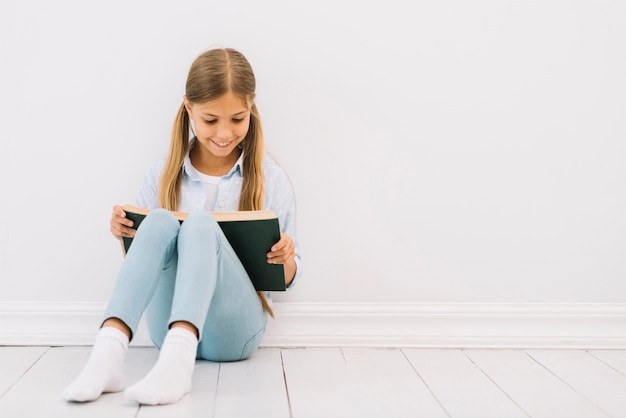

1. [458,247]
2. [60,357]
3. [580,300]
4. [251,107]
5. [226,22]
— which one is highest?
[226,22]

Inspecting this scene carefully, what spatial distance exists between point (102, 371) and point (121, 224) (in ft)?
1.23

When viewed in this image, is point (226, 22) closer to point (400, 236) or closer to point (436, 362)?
point (400, 236)

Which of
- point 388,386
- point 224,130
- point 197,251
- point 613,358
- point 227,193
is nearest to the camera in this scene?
point 197,251

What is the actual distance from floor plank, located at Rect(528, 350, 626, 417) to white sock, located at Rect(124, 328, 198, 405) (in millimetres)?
797

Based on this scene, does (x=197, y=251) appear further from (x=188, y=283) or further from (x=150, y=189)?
(x=150, y=189)

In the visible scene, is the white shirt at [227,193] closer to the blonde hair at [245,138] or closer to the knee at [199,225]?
the blonde hair at [245,138]

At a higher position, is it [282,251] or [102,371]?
[282,251]

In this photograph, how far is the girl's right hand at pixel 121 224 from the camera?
1.66 meters

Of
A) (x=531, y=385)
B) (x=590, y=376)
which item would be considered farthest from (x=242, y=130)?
(x=590, y=376)

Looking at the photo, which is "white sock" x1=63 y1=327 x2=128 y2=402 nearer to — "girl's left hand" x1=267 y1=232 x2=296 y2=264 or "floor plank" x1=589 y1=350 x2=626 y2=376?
"girl's left hand" x1=267 y1=232 x2=296 y2=264

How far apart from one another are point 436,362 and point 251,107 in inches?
29.0

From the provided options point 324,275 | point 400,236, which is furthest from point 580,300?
point 324,275

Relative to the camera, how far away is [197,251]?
150cm

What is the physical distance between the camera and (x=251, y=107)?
5.96 feet
